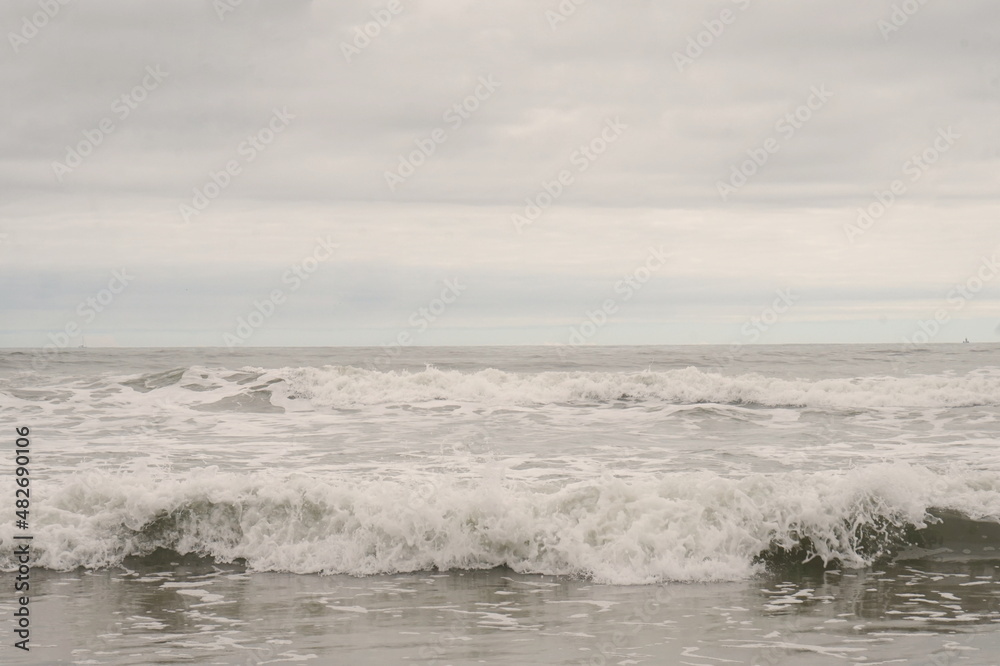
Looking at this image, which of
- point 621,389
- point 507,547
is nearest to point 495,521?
point 507,547

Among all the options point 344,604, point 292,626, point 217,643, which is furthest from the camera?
point 344,604

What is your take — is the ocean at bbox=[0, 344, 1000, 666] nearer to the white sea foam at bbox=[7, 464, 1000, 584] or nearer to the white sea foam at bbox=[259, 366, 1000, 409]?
the white sea foam at bbox=[7, 464, 1000, 584]

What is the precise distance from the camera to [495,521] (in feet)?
33.1

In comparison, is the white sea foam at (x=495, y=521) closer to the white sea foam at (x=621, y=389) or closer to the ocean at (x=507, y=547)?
the ocean at (x=507, y=547)

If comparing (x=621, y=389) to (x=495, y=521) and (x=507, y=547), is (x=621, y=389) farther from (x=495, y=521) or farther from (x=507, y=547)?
(x=507, y=547)

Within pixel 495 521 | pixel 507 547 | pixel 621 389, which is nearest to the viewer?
pixel 507 547

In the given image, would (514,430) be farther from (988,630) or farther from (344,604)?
(988,630)

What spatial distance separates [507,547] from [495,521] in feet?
1.10

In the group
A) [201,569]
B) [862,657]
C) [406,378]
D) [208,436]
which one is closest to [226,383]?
[406,378]

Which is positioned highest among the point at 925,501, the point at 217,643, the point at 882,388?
the point at 882,388

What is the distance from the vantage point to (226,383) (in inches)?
1026

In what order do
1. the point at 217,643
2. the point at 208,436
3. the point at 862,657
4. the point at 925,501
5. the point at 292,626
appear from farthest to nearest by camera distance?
1. the point at 208,436
2. the point at 925,501
3. the point at 292,626
4. the point at 217,643
5. the point at 862,657

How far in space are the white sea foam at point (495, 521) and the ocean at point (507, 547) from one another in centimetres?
3

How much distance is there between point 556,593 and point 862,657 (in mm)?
2978
